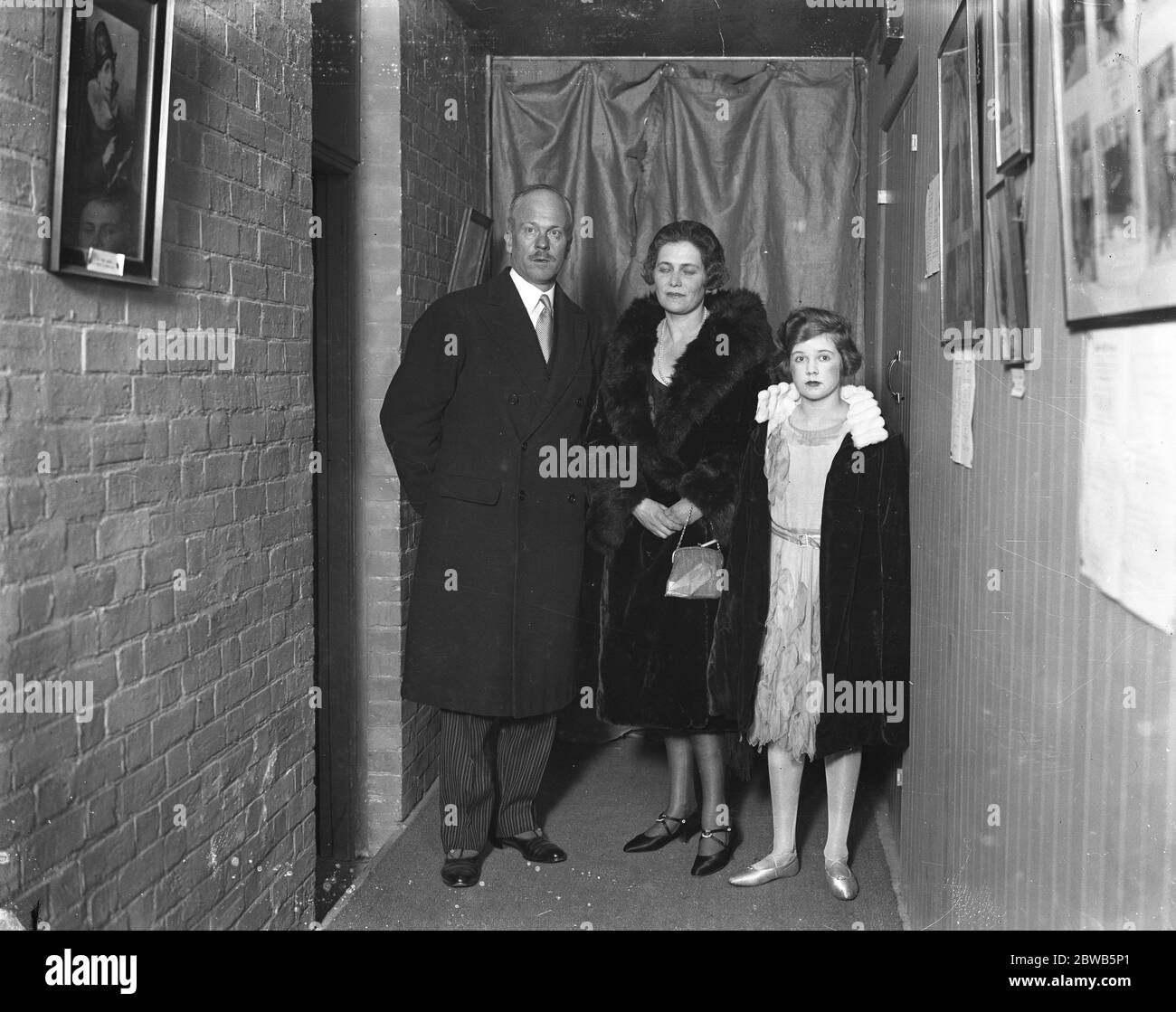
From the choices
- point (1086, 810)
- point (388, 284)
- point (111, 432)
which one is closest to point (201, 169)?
point (111, 432)

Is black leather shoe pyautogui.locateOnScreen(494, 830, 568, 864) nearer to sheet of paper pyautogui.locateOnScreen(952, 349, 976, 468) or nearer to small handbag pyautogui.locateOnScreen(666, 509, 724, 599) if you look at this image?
small handbag pyautogui.locateOnScreen(666, 509, 724, 599)

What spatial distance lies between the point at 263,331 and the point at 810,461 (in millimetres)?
1316

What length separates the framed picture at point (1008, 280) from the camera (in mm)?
1611

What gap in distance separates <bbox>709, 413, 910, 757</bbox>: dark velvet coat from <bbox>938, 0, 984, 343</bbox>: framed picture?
48cm

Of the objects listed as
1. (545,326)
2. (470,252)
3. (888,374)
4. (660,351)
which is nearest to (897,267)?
(888,374)

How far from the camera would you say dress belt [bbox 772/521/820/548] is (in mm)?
2807

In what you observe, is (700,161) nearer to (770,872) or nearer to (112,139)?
(770,872)

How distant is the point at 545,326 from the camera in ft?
10.3

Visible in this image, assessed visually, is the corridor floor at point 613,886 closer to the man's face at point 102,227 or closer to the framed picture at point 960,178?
the framed picture at point 960,178

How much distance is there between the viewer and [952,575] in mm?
2256

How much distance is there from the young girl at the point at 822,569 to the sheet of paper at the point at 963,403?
0.48 meters

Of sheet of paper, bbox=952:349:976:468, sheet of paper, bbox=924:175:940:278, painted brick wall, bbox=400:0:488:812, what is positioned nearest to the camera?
sheet of paper, bbox=952:349:976:468

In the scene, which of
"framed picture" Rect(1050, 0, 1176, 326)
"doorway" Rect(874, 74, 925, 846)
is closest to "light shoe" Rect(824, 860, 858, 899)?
"doorway" Rect(874, 74, 925, 846)
